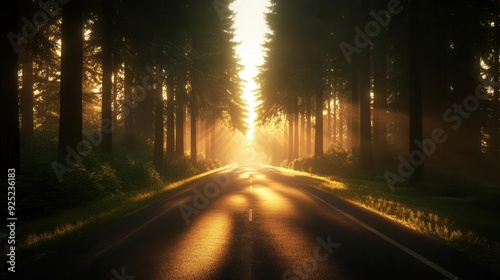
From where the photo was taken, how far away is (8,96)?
11.1 meters

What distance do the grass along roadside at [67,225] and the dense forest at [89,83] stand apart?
91 centimetres

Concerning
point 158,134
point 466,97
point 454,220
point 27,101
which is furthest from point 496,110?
point 27,101

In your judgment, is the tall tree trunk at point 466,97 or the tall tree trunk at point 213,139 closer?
the tall tree trunk at point 466,97

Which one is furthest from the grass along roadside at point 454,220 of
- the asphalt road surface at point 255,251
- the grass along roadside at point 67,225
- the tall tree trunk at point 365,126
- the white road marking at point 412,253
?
the tall tree trunk at point 365,126

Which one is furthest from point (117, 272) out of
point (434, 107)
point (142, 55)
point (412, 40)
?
point (434, 107)

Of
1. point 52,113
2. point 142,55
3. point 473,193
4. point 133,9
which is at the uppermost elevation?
point 133,9

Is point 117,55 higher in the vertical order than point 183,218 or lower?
higher

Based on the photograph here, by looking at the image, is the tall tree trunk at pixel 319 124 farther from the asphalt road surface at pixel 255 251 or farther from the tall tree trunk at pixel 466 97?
the asphalt road surface at pixel 255 251

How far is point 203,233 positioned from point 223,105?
38.3 m

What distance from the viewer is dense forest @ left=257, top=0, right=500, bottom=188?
70.6 ft

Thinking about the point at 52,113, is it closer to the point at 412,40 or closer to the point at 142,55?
the point at 142,55

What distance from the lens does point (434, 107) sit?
26016 mm

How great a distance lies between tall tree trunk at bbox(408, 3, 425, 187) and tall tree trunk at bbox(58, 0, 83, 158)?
51.0 ft

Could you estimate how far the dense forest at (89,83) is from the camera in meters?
11.5
